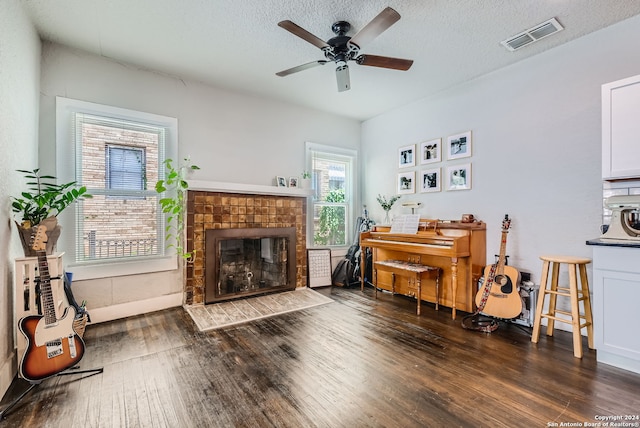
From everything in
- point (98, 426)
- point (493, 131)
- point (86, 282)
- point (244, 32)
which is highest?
point (244, 32)

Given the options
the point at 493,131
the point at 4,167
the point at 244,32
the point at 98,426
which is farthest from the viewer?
the point at 493,131

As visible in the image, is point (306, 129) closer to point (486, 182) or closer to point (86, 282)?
A: point (486, 182)

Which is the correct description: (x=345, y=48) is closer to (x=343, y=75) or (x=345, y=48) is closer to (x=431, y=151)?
(x=343, y=75)

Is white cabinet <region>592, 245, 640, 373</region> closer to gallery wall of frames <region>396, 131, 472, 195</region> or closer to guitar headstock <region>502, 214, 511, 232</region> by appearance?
guitar headstock <region>502, 214, 511, 232</region>

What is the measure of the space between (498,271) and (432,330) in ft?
3.00

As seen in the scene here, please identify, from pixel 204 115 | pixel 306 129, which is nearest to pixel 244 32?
pixel 204 115

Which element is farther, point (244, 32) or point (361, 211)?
point (361, 211)

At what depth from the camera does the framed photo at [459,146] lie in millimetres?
3619

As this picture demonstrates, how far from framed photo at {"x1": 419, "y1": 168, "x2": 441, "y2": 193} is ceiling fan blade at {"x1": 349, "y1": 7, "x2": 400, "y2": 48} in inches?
87.8

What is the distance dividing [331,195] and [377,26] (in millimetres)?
3112

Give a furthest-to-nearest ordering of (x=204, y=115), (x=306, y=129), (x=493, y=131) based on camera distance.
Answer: (x=306, y=129)
(x=204, y=115)
(x=493, y=131)

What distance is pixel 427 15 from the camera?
8.04 ft

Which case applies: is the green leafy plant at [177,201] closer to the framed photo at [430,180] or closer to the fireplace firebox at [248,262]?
the fireplace firebox at [248,262]

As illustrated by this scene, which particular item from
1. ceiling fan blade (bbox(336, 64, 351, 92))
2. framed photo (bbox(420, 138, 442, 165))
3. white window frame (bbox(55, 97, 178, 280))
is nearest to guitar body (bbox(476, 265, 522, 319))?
framed photo (bbox(420, 138, 442, 165))
